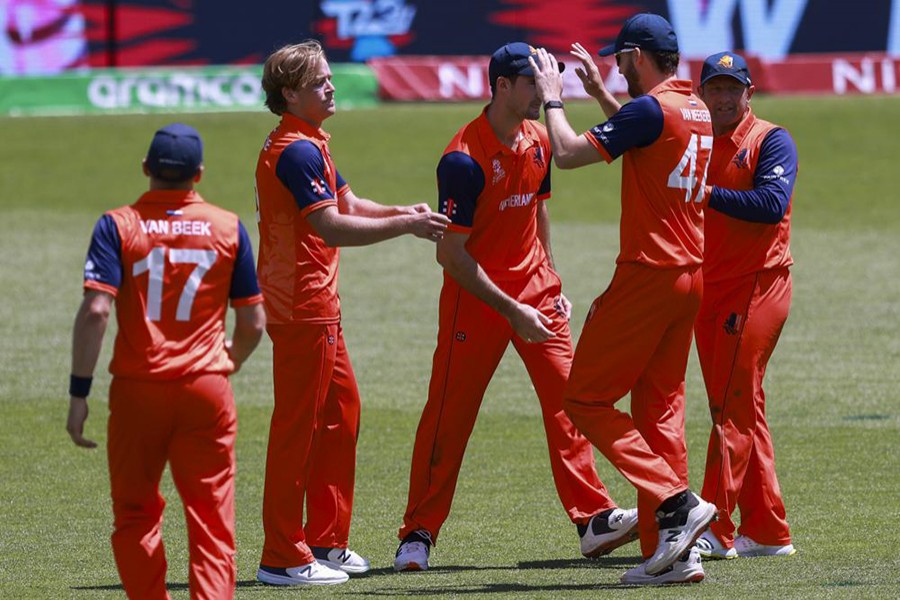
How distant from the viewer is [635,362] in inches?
291

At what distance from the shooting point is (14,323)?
16.9m

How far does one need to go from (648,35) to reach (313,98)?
1.66m

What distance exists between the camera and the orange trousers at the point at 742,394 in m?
8.12

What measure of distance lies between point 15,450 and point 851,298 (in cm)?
1063

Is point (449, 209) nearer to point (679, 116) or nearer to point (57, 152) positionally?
point (679, 116)

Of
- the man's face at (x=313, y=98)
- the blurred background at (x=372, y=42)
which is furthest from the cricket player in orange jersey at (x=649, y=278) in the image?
the blurred background at (x=372, y=42)

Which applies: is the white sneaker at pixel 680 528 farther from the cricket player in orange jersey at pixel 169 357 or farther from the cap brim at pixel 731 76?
the cap brim at pixel 731 76

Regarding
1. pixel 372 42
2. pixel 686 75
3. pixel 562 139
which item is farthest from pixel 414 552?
pixel 372 42

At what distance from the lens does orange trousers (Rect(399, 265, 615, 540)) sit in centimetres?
807

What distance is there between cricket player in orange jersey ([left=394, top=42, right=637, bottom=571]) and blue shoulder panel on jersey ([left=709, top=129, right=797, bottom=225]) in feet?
3.19

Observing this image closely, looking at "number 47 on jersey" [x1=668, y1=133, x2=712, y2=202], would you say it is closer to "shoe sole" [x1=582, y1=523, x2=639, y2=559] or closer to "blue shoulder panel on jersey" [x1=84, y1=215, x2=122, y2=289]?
"shoe sole" [x1=582, y1=523, x2=639, y2=559]

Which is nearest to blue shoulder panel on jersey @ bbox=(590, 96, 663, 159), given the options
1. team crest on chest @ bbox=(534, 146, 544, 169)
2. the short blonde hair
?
team crest on chest @ bbox=(534, 146, 544, 169)

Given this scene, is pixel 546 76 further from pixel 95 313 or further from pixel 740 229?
pixel 95 313

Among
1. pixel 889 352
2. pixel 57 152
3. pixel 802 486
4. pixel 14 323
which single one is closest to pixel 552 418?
pixel 802 486
